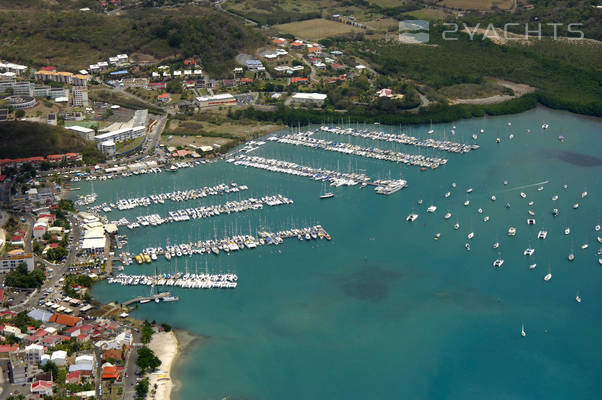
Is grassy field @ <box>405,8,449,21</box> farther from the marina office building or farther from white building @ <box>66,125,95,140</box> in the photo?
white building @ <box>66,125,95,140</box>

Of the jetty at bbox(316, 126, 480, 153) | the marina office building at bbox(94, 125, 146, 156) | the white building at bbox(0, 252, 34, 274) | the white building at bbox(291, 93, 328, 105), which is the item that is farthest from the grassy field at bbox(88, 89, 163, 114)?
the white building at bbox(0, 252, 34, 274)

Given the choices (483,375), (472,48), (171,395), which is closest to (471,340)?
(483,375)

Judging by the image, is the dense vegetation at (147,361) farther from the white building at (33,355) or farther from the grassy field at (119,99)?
the grassy field at (119,99)

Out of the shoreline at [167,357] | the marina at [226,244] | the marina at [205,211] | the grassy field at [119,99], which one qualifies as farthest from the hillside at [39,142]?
the shoreline at [167,357]

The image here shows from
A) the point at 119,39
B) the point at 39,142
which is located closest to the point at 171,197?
the point at 39,142

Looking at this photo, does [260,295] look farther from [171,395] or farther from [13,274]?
[13,274]
